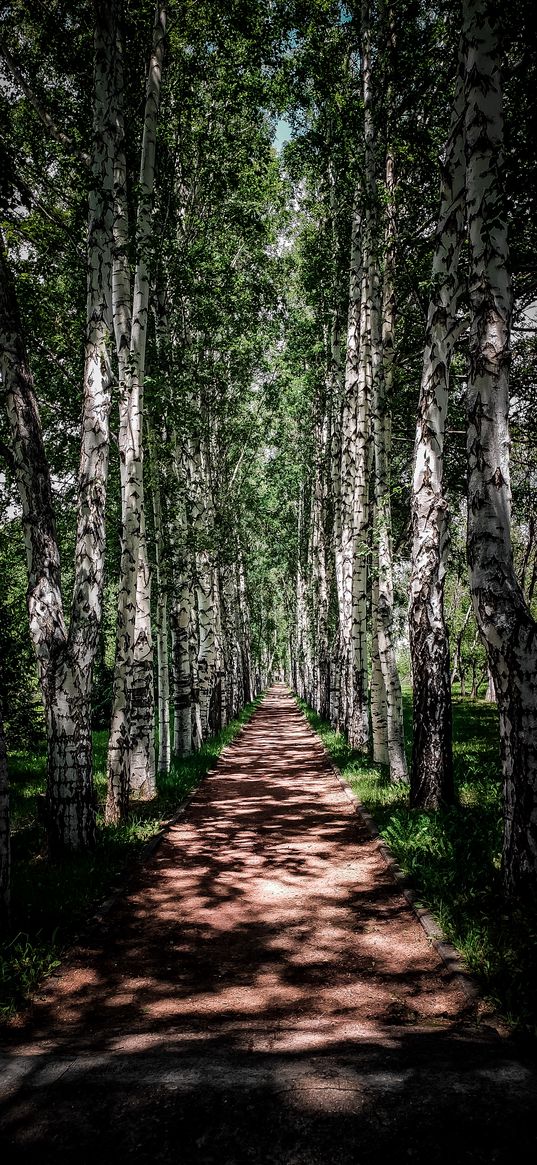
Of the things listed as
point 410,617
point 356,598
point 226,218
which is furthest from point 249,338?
point 410,617

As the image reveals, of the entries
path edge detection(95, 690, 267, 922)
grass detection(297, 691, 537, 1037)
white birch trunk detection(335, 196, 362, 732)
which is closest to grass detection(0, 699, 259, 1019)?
path edge detection(95, 690, 267, 922)

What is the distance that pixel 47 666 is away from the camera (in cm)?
644

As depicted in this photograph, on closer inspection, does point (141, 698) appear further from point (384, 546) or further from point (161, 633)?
point (384, 546)

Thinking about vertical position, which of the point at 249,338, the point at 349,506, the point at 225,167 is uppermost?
the point at 225,167

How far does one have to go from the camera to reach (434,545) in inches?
281

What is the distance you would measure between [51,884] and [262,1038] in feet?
9.38

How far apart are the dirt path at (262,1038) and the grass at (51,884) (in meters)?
0.22

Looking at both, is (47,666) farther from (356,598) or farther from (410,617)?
(356,598)

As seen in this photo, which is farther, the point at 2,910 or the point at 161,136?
the point at 161,136

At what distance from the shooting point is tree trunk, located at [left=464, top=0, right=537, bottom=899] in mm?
4297

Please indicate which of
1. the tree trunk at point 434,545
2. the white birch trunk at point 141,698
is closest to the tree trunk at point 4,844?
the white birch trunk at point 141,698

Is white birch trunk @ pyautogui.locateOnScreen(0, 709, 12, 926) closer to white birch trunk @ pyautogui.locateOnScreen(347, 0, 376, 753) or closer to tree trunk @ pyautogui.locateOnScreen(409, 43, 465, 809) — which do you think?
tree trunk @ pyautogui.locateOnScreen(409, 43, 465, 809)

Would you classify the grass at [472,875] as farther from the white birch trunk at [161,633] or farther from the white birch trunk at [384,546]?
the white birch trunk at [161,633]

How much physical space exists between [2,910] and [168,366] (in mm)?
8840
